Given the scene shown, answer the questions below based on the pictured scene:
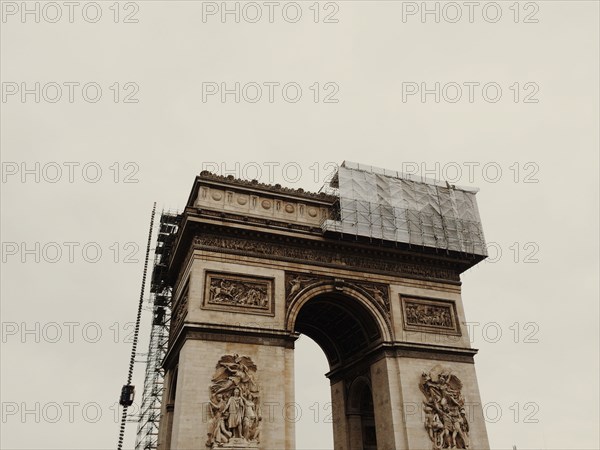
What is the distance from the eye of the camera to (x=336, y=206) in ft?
80.5

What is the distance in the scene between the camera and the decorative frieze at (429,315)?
2317cm

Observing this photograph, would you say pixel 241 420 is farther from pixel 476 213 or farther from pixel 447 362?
pixel 476 213

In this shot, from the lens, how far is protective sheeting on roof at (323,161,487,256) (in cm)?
2409

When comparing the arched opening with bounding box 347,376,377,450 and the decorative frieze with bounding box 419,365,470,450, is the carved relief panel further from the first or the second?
the decorative frieze with bounding box 419,365,470,450

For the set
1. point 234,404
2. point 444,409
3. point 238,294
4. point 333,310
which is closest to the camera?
point 234,404

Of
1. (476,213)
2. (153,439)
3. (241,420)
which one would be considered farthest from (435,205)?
(153,439)

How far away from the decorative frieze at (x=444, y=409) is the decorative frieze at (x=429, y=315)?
69.9 inches

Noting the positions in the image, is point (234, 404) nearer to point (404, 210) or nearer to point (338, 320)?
point (338, 320)

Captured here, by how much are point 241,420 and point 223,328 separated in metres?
3.32

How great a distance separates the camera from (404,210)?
25266 mm

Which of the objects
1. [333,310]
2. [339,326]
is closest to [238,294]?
[333,310]

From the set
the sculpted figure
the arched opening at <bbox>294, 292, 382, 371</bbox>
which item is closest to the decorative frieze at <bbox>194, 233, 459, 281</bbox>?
the arched opening at <bbox>294, 292, 382, 371</bbox>

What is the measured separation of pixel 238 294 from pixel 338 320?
578 cm

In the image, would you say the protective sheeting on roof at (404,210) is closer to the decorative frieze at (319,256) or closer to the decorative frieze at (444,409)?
the decorative frieze at (319,256)
